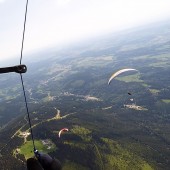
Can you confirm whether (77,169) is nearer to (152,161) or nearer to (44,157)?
(152,161)

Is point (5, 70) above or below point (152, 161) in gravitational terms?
above

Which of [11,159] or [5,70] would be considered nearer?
[5,70]

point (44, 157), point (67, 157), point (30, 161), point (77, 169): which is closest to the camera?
point (30, 161)

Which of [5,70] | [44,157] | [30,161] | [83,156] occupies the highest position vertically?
[5,70]

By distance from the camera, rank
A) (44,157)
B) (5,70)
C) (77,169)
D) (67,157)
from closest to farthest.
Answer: (5,70) < (44,157) < (77,169) < (67,157)

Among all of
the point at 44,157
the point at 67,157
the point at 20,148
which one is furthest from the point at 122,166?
the point at 44,157

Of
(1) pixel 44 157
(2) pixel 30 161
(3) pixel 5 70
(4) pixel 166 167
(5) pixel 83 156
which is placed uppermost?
(3) pixel 5 70

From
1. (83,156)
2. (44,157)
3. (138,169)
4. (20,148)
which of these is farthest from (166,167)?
(44,157)

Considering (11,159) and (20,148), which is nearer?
(11,159)

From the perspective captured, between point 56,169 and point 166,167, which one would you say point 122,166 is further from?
point 56,169
